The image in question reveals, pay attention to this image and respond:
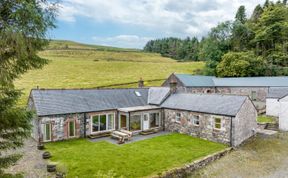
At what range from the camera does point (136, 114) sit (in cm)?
1967

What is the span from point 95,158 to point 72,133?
5.05 meters

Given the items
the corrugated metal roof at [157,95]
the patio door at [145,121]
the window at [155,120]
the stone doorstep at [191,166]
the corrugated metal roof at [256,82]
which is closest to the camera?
the stone doorstep at [191,166]

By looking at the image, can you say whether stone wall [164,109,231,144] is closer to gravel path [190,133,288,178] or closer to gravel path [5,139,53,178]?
gravel path [190,133,288,178]

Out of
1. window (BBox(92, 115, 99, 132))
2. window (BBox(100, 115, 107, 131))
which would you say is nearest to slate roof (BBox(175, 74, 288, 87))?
window (BBox(100, 115, 107, 131))

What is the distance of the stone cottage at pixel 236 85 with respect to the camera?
108ft

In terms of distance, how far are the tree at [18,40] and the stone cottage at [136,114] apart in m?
9.75

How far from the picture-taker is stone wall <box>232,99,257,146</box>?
1631 cm

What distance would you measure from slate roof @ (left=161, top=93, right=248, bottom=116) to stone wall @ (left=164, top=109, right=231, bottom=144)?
43cm

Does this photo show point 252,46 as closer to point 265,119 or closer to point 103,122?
point 265,119

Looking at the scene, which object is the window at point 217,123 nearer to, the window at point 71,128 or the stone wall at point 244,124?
the stone wall at point 244,124

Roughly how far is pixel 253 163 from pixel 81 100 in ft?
45.7

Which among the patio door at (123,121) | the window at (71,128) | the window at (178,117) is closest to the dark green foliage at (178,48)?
the window at (178,117)

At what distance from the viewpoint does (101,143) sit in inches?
655

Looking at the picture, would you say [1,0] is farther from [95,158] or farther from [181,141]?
[181,141]
